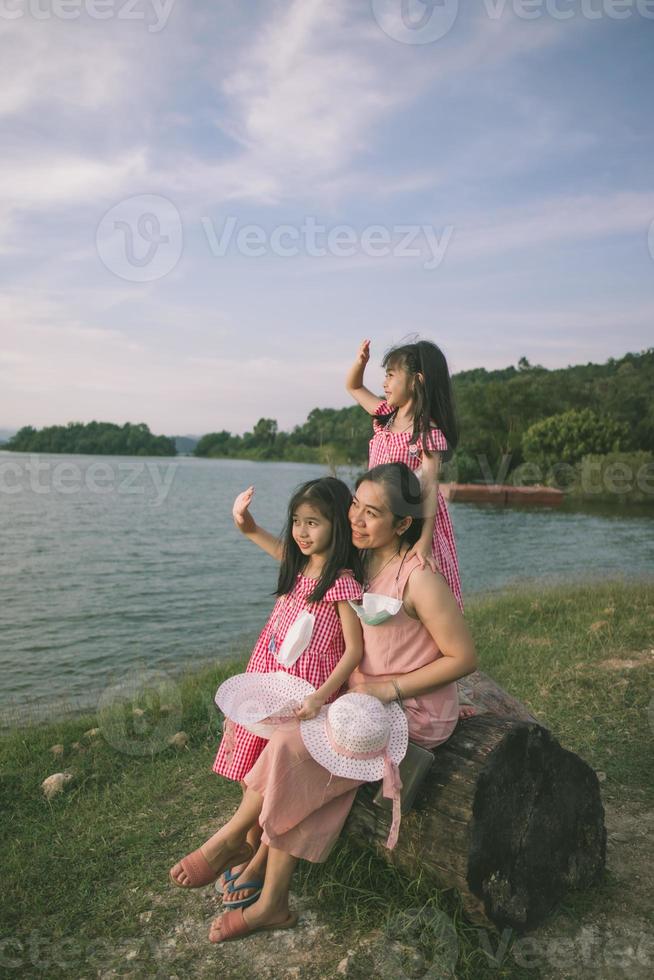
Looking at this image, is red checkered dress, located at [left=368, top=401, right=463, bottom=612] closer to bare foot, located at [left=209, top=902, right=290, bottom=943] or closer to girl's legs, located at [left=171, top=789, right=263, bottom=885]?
girl's legs, located at [left=171, top=789, right=263, bottom=885]

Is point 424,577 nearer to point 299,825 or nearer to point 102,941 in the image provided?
point 299,825

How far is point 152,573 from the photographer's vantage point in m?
22.2

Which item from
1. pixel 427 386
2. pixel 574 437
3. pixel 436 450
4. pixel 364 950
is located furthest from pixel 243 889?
pixel 574 437

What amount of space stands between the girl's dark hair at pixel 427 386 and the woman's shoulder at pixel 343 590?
42.8 inches

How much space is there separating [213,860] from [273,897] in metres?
0.34

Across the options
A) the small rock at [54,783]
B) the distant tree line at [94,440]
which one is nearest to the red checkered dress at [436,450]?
the small rock at [54,783]

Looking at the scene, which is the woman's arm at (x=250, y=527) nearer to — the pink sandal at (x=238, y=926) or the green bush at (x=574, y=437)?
the pink sandal at (x=238, y=926)

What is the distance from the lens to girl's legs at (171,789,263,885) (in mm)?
3398

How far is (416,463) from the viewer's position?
442 centimetres

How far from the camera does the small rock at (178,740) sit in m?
5.96

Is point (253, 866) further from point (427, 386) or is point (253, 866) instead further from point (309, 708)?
point (427, 386)

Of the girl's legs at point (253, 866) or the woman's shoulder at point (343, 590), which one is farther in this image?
the woman's shoulder at point (343, 590)

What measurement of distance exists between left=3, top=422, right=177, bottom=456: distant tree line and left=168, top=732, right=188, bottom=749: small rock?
113m

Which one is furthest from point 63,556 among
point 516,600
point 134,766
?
point 134,766
